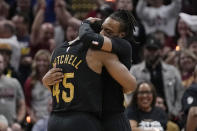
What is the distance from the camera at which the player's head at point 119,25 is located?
5020mm

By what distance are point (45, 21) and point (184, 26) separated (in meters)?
3.03

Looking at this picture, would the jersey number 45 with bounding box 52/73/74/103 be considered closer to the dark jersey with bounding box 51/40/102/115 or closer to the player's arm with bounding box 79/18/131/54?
the dark jersey with bounding box 51/40/102/115

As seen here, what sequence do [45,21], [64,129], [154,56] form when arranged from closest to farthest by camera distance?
[64,129] < [154,56] < [45,21]

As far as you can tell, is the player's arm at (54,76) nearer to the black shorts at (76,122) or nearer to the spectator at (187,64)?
the black shorts at (76,122)

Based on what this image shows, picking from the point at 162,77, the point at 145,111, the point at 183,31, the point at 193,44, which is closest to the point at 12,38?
the point at 162,77

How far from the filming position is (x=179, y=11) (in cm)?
1072

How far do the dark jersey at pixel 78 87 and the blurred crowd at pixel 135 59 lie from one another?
2.21 m

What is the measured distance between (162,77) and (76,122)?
427 cm

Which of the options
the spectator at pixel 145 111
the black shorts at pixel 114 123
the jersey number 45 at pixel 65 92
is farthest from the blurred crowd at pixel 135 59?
the jersey number 45 at pixel 65 92

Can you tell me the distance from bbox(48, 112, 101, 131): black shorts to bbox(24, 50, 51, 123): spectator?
4.19m

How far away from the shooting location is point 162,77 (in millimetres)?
8906

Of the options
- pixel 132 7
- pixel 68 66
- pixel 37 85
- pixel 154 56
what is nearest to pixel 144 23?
pixel 132 7

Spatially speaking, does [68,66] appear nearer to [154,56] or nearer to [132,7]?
[154,56]

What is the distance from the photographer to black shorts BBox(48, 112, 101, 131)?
15.9 ft
